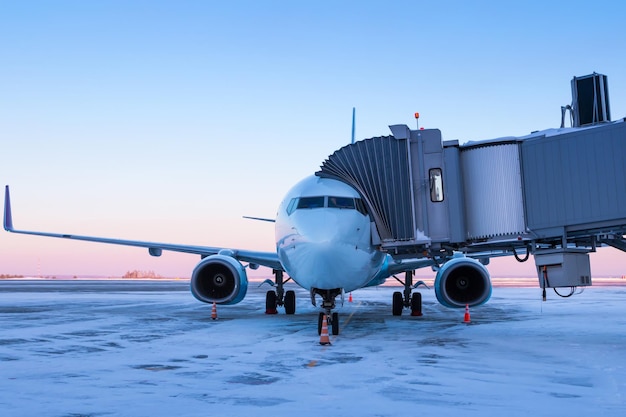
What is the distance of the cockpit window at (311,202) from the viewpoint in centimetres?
1182

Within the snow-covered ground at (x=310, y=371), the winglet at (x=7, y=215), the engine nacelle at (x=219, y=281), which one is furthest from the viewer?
the winglet at (x=7, y=215)

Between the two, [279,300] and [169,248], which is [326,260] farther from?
[169,248]

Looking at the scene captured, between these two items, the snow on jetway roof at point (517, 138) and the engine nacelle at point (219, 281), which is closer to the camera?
the snow on jetway roof at point (517, 138)

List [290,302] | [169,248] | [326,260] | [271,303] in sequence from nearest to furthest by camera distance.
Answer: [326,260] → [290,302] → [271,303] → [169,248]

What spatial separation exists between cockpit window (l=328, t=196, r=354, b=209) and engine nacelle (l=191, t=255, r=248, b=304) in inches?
190

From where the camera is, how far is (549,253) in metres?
11.4

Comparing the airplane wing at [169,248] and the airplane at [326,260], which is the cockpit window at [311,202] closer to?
the airplane at [326,260]

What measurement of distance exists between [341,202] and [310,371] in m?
5.09

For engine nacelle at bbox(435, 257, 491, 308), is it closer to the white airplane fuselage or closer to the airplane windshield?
the white airplane fuselage

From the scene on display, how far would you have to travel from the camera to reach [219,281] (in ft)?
53.8

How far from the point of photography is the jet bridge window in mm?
12102

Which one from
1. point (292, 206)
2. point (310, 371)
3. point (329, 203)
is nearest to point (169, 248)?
point (292, 206)

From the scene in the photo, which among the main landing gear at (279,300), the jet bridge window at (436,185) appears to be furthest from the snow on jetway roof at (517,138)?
the main landing gear at (279,300)

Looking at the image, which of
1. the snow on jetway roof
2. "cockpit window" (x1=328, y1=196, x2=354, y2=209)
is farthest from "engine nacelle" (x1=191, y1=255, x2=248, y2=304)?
the snow on jetway roof
